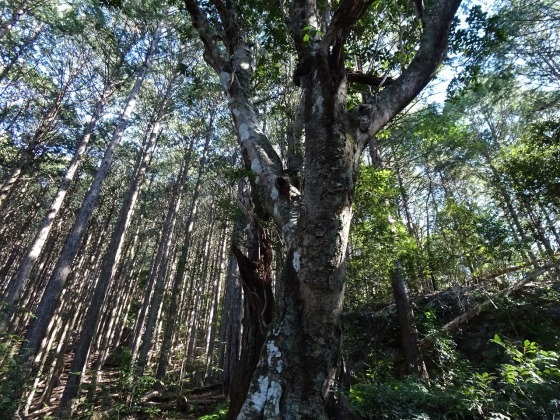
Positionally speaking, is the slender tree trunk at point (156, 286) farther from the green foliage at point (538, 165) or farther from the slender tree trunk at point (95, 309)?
the green foliage at point (538, 165)

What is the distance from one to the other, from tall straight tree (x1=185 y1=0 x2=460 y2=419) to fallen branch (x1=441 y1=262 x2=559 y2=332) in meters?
7.01

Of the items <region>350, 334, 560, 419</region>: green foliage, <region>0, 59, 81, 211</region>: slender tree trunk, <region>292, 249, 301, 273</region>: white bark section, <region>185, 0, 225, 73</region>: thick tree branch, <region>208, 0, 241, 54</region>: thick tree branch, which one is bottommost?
<region>350, 334, 560, 419</region>: green foliage

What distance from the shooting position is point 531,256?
362 inches

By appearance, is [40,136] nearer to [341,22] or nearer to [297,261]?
[341,22]

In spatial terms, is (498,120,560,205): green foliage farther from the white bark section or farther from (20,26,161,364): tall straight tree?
(20,26,161,364): tall straight tree

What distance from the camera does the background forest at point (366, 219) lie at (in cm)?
414

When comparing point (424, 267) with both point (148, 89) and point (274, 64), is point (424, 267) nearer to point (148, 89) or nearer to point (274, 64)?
point (274, 64)

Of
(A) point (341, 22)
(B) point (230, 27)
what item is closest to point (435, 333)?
(A) point (341, 22)

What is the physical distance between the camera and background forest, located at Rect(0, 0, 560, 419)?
13.6 ft

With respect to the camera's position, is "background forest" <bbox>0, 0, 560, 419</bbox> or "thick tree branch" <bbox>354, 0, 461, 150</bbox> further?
"background forest" <bbox>0, 0, 560, 419</bbox>

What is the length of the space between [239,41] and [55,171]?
1523cm

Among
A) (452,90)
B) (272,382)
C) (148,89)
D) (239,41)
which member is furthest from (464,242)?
(148,89)

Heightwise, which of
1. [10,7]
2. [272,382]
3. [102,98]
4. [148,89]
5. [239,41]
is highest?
[148,89]

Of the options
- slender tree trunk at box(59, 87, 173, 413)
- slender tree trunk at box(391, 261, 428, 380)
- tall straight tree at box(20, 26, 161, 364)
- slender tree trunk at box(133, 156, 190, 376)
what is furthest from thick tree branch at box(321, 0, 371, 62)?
slender tree trunk at box(133, 156, 190, 376)
